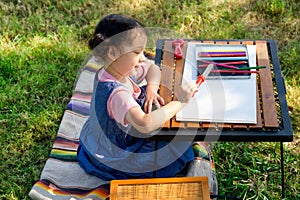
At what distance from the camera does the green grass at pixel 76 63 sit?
2.92 metres

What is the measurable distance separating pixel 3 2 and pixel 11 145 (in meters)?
1.68

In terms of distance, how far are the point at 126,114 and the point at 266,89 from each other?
71cm

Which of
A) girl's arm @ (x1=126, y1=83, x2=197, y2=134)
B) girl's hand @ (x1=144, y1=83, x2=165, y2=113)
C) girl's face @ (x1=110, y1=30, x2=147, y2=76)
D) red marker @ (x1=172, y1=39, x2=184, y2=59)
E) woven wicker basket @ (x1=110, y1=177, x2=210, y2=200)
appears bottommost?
woven wicker basket @ (x1=110, y1=177, x2=210, y2=200)

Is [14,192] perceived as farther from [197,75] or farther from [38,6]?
[38,6]

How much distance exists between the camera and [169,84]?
8.27ft

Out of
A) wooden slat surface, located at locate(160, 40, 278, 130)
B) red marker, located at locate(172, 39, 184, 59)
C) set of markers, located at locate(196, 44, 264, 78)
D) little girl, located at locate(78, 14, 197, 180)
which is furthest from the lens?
red marker, located at locate(172, 39, 184, 59)

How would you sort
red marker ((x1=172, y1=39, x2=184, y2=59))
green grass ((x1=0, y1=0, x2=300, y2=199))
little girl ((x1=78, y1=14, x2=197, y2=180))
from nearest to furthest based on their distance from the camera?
little girl ((x1=78, y1=14, x2=197, y2=180)), red marker ((x1=172, y1=39, x2=184, y2=59)), green grass ((x1=0, y1=0, x2=300, y2=199))

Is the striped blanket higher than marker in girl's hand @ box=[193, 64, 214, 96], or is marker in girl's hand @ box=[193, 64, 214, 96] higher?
marker in girl's hand @ box=[193, 64, 214, 96]

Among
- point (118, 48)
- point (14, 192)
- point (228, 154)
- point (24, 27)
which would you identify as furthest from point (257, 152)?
point (24, 27)

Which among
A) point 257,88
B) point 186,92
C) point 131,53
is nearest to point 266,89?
point 257,88

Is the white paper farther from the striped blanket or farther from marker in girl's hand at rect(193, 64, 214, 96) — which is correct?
the striped blanket

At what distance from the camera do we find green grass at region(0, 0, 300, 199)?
2916mm

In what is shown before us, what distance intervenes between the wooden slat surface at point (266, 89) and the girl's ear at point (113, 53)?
734 mm

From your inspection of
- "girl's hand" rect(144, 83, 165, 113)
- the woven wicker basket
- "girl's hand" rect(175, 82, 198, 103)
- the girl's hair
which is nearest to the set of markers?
"girl's hand" rect(175, 82, 198, 103)
